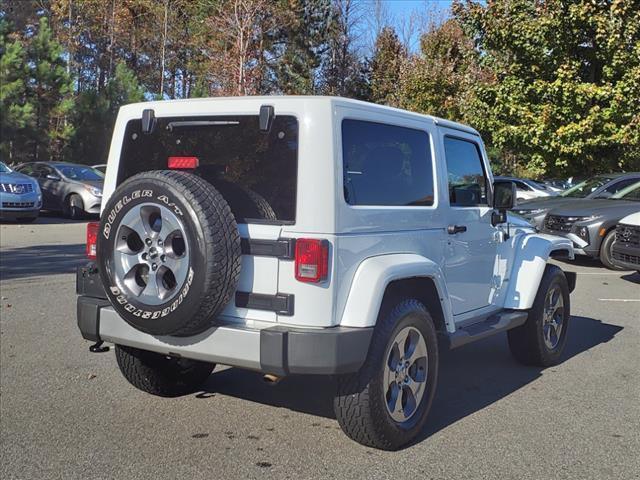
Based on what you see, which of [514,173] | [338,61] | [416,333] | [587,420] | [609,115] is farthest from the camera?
[514,173]

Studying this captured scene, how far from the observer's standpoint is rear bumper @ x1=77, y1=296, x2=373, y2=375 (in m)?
3.47

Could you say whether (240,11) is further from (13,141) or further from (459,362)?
(459,362)

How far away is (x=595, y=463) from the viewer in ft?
12.8

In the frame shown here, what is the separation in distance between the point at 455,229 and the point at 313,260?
1477mm

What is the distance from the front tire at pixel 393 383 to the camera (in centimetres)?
377

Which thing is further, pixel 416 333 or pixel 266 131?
pixel 416 333

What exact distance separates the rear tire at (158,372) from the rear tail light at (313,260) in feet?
5.13

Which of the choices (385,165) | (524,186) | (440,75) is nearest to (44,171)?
(524,186)

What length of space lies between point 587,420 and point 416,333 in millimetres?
1479

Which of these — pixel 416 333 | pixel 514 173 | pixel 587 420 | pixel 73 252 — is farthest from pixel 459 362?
pixel 514 173

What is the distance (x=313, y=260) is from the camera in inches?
139

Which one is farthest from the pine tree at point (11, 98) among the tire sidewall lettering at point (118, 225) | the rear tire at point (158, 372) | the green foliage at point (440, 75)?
the tire sidewall lettering at point (118, 225)

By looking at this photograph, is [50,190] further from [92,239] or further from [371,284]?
[371,284]

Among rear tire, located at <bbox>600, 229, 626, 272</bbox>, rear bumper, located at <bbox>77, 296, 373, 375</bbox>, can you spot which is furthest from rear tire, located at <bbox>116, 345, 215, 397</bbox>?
rear tire, located at <bbox>600, 229, 626, 272</bbox>
